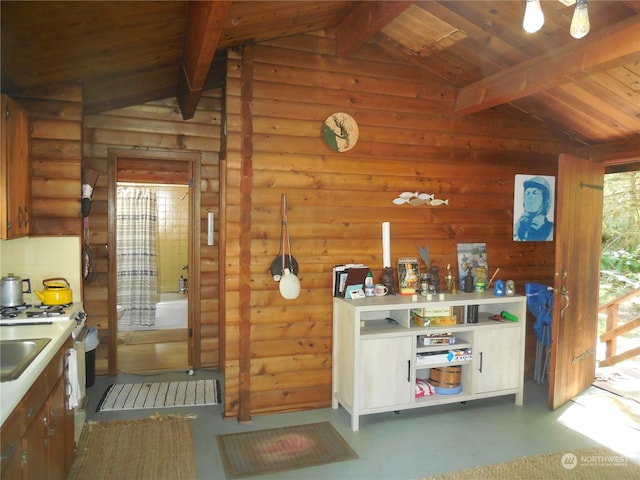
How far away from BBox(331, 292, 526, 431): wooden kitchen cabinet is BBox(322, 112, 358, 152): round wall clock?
1.14 m

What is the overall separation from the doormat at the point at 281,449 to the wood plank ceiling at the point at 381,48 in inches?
90.7

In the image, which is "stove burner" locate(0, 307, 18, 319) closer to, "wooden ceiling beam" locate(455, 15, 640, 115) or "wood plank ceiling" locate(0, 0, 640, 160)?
"wood plank ceiling" locate(0, 0, 640, 160)

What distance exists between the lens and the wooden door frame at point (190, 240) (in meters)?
4.07

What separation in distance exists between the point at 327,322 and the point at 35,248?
207 centimetres

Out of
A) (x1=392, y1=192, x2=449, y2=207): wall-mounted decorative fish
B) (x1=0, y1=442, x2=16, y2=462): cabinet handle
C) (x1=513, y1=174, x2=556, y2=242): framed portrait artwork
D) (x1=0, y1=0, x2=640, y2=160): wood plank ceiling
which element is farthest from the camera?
(x1=513, y1=174, x2=556, y2=242): framed portrait artwork

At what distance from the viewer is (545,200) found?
13.6ft

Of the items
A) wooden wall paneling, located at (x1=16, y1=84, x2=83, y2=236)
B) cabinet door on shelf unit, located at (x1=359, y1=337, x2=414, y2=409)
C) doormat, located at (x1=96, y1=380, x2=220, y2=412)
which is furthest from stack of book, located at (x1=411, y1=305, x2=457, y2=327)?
wooden wall paneling, located at (x1=16, y1=84, x2=83, y2=236)

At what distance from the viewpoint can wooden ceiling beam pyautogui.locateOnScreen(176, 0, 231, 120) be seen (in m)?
1.96

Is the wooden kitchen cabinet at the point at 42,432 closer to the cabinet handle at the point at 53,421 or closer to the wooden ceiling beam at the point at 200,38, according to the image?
the cabinet handle at the point at 53,421

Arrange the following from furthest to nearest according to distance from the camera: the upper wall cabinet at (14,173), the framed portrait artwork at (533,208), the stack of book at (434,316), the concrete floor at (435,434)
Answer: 1. the framed portrait artwork at (533,208)
2. the stack of book at (434,316)
3. the concrete floor at (435,434)
4. the upper wall cabinet at (14,173)

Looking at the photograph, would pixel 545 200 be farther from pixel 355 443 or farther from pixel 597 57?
pixel 355 443

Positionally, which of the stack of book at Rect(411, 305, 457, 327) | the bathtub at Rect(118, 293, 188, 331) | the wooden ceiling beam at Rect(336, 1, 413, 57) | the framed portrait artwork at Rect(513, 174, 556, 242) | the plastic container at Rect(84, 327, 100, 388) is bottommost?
the bathtub at Rect(118, 293, 188, 331)

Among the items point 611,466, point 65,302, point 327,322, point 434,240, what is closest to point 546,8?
point 434,240

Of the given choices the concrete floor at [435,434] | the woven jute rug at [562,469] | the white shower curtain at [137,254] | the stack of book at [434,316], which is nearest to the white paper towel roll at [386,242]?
the stack of book at [434,316]
